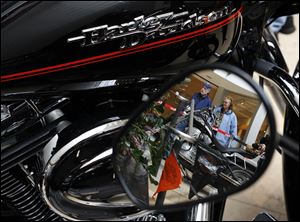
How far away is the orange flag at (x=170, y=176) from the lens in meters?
0.63

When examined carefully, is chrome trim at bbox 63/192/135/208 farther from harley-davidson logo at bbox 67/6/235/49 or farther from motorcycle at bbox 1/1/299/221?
harley-davidson logo at bbox 67/6/235/49

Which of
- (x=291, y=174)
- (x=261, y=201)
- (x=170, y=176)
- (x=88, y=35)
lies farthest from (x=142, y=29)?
(x=261, y=201)

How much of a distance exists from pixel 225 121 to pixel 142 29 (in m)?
0.16

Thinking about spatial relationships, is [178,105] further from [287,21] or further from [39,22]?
[287,21]

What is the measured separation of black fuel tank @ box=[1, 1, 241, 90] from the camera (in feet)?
2.08

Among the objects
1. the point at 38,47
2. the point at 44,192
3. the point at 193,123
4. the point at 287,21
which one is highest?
the point at 38,47

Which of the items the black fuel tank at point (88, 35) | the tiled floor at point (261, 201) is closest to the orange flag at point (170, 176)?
the black fuel tank at point (88, 35)

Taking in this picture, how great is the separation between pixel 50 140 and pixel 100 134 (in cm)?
8

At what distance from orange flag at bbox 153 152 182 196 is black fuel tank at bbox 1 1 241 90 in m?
0.15

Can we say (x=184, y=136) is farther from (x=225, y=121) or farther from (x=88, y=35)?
(x=88, y=35)

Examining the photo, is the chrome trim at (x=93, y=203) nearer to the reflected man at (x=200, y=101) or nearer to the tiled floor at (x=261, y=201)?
the reflected man at (x=200, y=101)

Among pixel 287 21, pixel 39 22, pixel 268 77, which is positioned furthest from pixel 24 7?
pixel 287 21

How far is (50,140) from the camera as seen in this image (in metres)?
0.74

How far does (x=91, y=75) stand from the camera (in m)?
0.68
